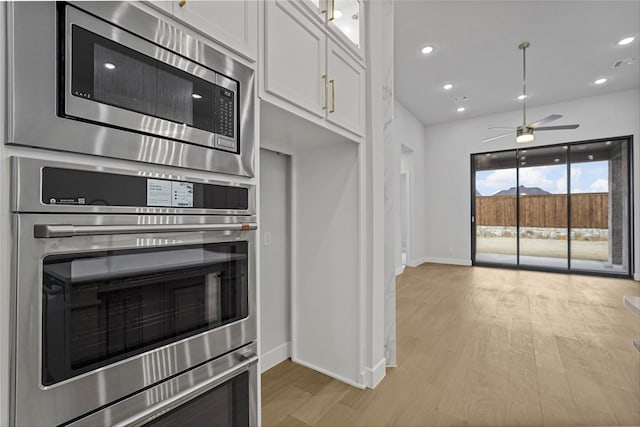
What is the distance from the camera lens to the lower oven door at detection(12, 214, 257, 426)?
2.39ft

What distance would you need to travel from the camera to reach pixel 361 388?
7.02ft

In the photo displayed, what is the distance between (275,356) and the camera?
2477mm

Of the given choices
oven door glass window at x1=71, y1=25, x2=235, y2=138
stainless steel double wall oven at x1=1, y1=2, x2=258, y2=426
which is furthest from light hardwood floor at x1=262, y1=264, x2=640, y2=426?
oven door glass window at x1=71, y1=25, x2=235, y2=138

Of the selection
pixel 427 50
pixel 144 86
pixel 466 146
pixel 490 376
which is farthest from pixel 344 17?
pixel 466 146

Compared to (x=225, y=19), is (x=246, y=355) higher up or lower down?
lower down

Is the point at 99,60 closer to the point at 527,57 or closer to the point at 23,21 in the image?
the point at 23,21

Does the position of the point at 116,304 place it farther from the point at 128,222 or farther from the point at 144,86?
the point at 144,86

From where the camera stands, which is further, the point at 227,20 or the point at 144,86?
the point at 227,20

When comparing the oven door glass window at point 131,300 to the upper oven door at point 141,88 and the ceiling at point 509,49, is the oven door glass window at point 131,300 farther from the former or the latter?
the ceiling at point 509,49

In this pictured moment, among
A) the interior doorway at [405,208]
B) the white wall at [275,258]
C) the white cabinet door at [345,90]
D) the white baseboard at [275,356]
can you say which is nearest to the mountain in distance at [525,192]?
the interior doorway at [405,208]

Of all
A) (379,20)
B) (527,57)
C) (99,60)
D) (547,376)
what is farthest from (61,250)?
(527,57)

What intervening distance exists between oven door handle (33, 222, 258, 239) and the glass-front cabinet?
4.30 ft

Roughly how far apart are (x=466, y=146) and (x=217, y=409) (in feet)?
24.2

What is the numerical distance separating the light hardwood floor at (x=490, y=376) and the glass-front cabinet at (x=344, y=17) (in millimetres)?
2405
